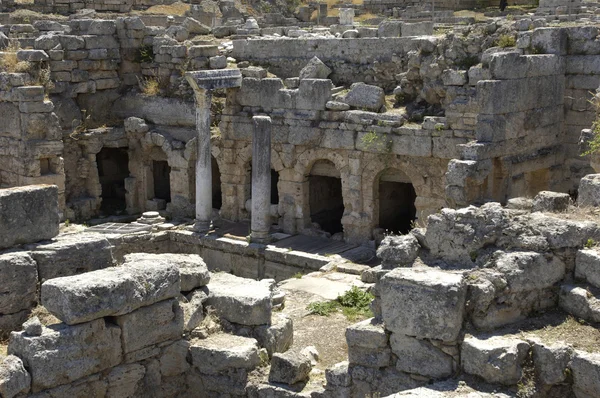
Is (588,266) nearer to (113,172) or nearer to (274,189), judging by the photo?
(274,189)

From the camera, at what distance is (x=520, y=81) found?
1602cm

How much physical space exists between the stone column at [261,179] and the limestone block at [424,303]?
33.6 feet

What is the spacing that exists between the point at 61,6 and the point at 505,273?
22879mm

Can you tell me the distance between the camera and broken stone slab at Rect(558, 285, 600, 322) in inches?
339

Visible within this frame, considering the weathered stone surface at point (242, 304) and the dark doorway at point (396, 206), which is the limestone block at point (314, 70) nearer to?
the dark doorway at point (396, 206)

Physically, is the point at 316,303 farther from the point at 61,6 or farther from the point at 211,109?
the point at 61,6

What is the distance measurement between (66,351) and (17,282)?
1.27 m

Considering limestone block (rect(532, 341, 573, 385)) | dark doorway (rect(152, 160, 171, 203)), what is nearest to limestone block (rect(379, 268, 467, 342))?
limestone block (rect(532, 341, 573, 385))

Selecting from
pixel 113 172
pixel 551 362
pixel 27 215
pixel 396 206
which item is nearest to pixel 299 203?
pixel 396 206

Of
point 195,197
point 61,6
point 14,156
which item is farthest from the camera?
point 61,6

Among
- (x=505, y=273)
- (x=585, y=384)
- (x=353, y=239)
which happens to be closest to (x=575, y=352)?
(x=585, y=384)

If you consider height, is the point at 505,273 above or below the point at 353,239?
above

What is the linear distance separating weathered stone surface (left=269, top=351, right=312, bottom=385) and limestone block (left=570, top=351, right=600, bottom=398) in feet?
10.2

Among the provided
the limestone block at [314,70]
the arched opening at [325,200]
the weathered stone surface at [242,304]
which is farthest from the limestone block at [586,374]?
the limestone block at [314,70]
